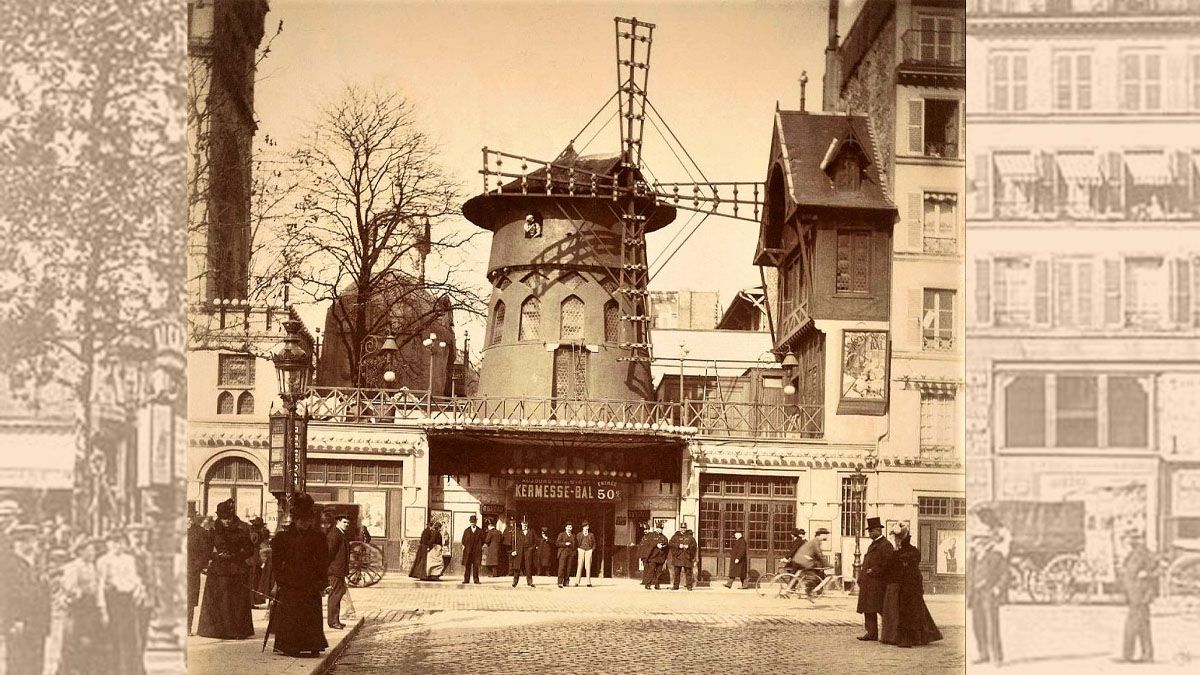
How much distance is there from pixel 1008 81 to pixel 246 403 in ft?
18.8

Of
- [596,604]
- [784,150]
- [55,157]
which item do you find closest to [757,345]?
[784,150]

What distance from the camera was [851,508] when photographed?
38.9 ft

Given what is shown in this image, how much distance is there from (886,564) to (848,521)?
18.8 inches

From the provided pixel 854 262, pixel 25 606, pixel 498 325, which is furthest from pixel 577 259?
pixel 25 606

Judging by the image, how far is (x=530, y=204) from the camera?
1195cm

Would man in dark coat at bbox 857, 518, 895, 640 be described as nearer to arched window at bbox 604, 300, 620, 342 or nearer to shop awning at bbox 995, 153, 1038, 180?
arched window at bbox 604, 300, 620, 342

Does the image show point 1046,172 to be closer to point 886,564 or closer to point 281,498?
point 886,564

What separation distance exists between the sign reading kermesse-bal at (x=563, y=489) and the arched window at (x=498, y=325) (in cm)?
105

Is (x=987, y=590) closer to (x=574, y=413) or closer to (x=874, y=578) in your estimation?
(x=874, y=578)

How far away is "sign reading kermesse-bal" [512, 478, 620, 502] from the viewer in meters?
12.0

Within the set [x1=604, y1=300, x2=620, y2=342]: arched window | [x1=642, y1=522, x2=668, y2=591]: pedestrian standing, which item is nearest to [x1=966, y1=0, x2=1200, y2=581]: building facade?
[x1=642, y1=522, x2=668, y2=591]: pedestrian standing

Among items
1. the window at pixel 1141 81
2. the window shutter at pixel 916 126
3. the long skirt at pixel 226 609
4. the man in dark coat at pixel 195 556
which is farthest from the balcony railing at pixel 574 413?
the window at pixel 1141 81

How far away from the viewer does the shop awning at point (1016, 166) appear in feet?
36.8

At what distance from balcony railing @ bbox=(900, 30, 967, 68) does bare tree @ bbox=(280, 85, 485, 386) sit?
334cm
